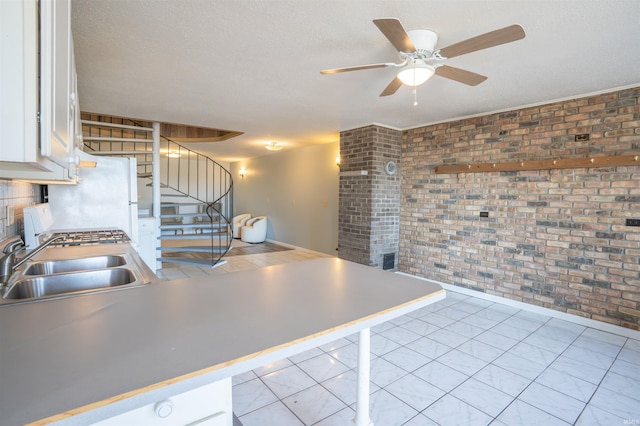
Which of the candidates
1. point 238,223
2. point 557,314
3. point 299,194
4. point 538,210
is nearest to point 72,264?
point 538,210

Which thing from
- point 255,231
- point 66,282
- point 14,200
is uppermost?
point 14,200

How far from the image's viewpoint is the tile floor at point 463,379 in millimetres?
1877

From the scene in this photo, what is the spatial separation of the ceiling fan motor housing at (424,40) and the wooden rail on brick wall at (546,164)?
2.19 metres

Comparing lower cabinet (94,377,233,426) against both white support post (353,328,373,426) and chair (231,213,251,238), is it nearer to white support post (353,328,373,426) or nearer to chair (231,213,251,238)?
white support post (353,328,373,426)

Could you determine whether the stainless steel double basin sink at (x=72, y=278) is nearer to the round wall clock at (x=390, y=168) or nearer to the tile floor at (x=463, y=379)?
the tile floor at (x=463, y=379)

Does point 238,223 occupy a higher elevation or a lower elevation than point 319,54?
lower

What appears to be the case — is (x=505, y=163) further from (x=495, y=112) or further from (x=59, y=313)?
(x=59, y=313)

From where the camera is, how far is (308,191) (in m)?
6.70

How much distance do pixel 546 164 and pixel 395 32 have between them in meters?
2.70

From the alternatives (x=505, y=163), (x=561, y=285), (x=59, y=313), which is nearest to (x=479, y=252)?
(x=561, y=285)

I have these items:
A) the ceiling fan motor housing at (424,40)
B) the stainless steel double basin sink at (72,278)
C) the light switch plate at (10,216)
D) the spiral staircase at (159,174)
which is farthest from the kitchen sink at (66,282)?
the ceiling fan motor housing at (424,40)

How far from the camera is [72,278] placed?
158 centimetres

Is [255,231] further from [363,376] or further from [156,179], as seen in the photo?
[363,376]

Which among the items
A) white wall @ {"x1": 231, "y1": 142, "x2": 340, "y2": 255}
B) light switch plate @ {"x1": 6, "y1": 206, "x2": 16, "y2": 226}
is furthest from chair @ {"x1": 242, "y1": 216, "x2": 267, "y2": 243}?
light switch plate @ {"x1": 6, "y1": 206, "x2": 16, "y2": 226}
